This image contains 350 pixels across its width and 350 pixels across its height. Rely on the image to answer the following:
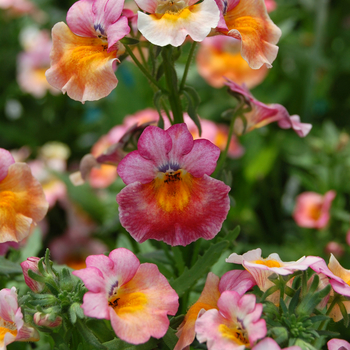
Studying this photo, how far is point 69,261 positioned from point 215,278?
0.87 metres

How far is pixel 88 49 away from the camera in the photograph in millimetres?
599

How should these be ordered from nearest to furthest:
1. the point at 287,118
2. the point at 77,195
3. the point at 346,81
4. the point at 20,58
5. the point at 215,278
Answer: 1. the point at 215,278
2. the point at 287,118
3. the point at 77,195
4. the point at 20,58
5. the point at 346,81

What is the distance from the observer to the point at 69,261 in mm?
1377

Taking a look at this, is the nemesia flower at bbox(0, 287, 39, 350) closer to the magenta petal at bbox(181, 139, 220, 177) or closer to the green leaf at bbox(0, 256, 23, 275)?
the green leaf at bbox(0, 256, 23, 275)

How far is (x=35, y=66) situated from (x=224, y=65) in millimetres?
641

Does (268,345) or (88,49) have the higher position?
(88,49)

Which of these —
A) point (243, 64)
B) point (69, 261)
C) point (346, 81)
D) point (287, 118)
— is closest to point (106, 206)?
point (69, 261)

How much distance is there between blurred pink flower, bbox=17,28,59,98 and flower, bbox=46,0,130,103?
1.04m

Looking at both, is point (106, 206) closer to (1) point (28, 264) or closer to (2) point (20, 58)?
(2) point (20, 58)

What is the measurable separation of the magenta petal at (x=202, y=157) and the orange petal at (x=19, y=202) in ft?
0.74

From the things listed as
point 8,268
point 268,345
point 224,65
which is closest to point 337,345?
point 268,345

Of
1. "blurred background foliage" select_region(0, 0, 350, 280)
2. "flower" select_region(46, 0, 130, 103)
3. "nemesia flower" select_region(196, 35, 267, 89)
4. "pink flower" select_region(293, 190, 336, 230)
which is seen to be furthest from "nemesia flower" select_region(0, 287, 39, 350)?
"nemesia flower" select_region(196, 35, 267, 89)

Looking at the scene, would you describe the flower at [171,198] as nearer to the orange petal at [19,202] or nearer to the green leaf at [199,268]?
the green leaf at [199,268]

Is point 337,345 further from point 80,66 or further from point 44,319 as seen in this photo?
point 80,66
